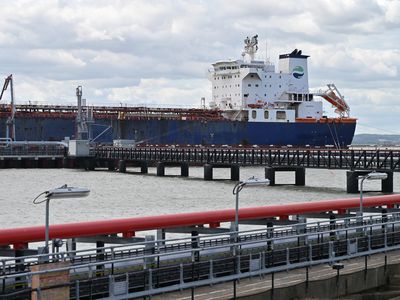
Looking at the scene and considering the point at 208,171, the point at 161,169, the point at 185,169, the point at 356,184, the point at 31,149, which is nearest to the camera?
the point at 356,184

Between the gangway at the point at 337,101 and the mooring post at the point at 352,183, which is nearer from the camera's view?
the mooring post at the point at 352,183

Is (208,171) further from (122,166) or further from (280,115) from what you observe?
(280,115)

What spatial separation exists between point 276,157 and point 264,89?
56.7 meters

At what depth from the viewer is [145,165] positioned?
97.6m

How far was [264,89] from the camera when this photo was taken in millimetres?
134625

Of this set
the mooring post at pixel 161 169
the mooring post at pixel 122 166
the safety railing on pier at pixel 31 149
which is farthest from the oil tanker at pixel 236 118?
the mooring post at pixel 161 169

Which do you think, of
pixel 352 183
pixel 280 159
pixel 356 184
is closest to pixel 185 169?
pixel 280 159

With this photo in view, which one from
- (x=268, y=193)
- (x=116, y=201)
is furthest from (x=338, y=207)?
(x=268, y=193)

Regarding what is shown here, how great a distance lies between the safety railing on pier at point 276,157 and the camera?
67.8 meters

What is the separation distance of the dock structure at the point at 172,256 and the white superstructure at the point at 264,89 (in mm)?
103013

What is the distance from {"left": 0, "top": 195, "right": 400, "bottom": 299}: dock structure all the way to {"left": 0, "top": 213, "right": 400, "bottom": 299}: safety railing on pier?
2cm

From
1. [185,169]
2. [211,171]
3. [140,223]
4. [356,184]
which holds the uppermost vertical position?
[185,169]

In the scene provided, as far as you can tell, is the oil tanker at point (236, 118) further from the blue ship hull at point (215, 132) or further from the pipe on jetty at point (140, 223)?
the pipe on jetty at point (140, 223)

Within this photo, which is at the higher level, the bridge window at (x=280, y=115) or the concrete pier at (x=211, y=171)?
the bridge window at (x=280, y=115)
